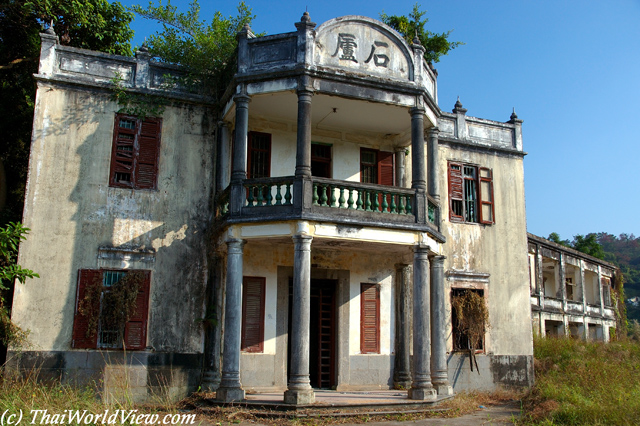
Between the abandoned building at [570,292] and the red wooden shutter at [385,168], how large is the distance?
8.99m

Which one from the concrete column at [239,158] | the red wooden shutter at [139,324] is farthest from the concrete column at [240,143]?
the red wooden shutter at [139,324]

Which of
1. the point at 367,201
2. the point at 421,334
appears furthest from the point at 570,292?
the point at 367,201

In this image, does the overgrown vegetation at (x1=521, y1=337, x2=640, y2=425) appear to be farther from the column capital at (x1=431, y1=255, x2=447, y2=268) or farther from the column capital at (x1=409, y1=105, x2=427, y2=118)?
the column capital at (x1=409, y1=105, x2=427, y2=118)

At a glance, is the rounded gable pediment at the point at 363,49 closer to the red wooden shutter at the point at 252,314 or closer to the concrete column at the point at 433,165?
the concrete column at the point at 433,165

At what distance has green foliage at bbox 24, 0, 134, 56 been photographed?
1509cm

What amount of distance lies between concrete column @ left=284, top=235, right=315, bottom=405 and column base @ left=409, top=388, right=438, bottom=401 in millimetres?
2195

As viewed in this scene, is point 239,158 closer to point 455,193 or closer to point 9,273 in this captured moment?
point 9,273

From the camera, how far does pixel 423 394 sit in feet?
37.8

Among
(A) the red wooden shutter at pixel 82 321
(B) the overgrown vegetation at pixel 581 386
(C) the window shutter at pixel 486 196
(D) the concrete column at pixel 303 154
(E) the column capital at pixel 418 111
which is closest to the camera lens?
(B) the overgrown vegetation at pixel 581 386

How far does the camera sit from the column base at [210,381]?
39.8ft

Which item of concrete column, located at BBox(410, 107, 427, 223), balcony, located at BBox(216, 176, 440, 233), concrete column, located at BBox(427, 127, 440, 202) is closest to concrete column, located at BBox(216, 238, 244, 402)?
balcony, located at BBox(216, 176, 440, 233)

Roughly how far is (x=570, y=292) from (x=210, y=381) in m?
20.0

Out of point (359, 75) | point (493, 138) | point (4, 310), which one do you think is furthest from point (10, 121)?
point (493, 138)

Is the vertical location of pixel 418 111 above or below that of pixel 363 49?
below
